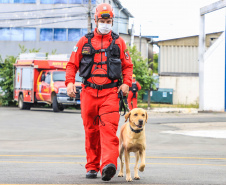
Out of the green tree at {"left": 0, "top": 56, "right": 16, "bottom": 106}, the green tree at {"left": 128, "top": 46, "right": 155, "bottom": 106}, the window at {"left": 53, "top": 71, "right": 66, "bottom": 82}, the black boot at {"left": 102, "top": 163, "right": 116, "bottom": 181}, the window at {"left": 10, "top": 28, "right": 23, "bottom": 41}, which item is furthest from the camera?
the window at {"left": 10, "top": 28, "right": 23, "bottom": 41}

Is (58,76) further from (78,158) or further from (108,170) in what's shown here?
(108,170)

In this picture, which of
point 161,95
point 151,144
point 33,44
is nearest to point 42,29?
point 33,44

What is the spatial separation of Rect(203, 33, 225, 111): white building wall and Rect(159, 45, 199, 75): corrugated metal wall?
18.6 metres

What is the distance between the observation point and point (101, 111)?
23.1ft

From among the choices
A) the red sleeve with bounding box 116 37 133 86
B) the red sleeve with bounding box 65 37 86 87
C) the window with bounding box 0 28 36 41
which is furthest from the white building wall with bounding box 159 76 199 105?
the red sleeve with bounding box 65 37 86 87

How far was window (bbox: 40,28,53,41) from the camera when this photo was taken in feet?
179

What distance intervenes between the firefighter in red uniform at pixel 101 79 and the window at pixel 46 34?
47912 millimetres

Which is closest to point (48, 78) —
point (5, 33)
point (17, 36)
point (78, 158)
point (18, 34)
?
point (78, 158)

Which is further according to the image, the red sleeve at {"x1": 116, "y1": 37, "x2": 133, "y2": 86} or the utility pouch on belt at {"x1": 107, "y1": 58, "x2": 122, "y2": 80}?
the red sleeve at {"x1": 116, "y1": 37, "x2": 133, "y2": 86}

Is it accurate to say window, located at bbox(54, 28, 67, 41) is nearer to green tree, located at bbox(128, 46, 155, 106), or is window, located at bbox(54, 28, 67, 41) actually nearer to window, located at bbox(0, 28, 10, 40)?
window, located at bbox(0, 28, 10, 40)

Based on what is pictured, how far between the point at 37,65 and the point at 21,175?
76.1 ft

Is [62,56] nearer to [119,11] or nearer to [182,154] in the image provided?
[182,154]

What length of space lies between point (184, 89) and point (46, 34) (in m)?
16.1

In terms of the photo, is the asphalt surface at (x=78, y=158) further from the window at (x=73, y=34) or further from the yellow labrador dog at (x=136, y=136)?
the window at (x=73, y=34)
